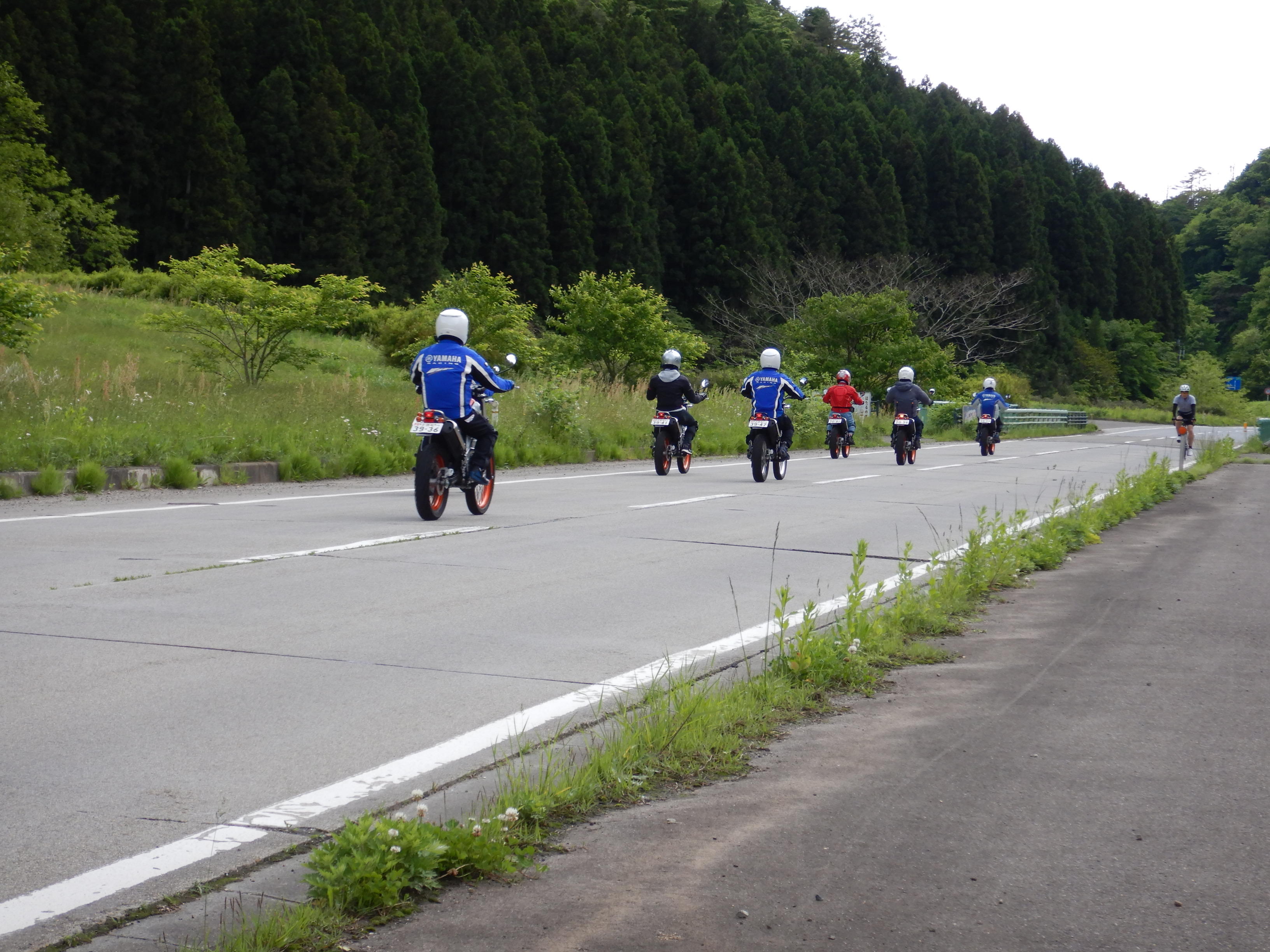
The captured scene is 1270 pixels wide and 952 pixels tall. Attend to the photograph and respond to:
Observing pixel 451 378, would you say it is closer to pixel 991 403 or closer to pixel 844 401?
pixel 844 401

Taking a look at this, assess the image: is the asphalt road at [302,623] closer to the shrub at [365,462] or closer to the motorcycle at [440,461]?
the motorcycle at [440,461]

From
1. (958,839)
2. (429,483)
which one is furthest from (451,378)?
(958,839)

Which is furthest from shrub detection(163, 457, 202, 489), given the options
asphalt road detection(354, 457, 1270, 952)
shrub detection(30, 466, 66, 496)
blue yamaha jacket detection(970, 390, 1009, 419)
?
blue yamaha jacket detection(970, 390, 1009, 419)

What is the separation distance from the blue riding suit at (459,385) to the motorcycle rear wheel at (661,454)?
24.1 feet

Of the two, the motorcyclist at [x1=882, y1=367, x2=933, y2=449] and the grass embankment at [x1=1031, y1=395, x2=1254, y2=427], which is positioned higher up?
the motorcyclist at [x1=882, y1=367, x2=933, y2=449]

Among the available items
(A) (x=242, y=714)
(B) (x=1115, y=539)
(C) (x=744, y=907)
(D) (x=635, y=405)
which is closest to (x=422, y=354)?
(B) (x=1115, y=539)

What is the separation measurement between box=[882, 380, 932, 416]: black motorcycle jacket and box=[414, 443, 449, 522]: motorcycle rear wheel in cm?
1526

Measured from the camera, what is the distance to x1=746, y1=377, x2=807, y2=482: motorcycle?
18453 mm

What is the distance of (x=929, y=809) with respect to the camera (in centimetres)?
405

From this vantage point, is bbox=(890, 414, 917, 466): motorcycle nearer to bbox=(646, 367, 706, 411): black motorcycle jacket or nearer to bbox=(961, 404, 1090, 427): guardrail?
bbox=(646, 367, 706, 411): black motorcycle jacket

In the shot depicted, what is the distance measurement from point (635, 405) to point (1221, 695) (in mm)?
23606

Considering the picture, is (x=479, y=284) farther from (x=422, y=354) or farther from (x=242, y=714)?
(x=242, y=714)

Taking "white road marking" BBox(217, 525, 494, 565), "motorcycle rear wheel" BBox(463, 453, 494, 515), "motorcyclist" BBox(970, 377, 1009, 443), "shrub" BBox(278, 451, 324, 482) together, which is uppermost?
"motorcyclist" BBox(970, 377, 1009, 443)

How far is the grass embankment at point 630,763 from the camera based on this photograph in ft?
10.4
